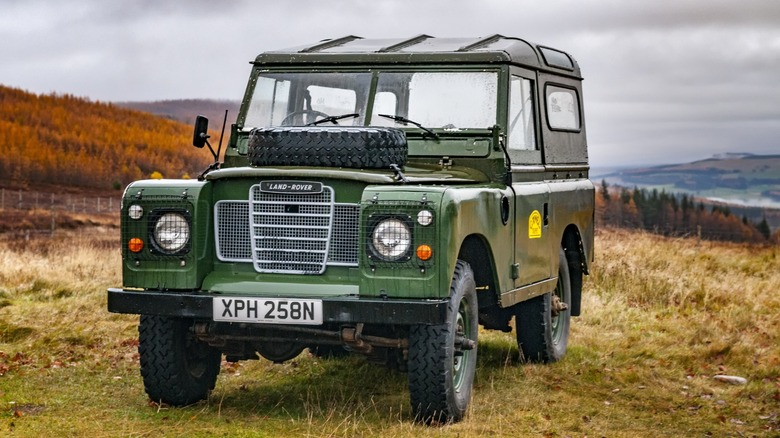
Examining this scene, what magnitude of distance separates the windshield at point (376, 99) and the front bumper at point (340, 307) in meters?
1.91

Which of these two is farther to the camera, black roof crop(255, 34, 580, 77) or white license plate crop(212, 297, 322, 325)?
black roof crop(255, 34, 580, 77)

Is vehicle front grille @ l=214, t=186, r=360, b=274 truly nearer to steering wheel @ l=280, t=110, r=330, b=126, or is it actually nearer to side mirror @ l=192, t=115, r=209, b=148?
side mirror @ l=192, t=115, r=209, b=148

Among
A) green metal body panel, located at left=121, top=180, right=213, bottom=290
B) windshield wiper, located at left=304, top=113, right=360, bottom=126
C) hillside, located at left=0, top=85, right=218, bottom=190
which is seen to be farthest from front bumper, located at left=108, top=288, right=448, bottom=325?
hillside, located at left=0, top=85, right=218, bottom=190

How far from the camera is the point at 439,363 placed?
679 centimetres

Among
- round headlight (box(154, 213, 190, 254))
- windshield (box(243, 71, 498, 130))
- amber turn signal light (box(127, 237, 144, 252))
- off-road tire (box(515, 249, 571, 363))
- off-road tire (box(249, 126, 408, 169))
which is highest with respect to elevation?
windshield (box(243, 71, 498, 130))

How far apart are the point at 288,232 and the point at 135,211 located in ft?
3.18

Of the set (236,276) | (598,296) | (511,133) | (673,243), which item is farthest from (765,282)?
(236,276)

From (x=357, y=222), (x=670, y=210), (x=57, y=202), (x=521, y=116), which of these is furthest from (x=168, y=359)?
(x=57, y=202)

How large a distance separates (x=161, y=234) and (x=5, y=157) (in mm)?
79492

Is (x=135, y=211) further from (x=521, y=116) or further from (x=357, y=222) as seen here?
(x=521, y=116)

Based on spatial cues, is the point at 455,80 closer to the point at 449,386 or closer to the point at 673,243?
the point at 449,386

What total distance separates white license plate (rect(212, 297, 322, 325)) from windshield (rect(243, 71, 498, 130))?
1885mm

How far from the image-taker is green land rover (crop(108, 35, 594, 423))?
6.65m

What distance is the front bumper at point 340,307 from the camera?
653cm
